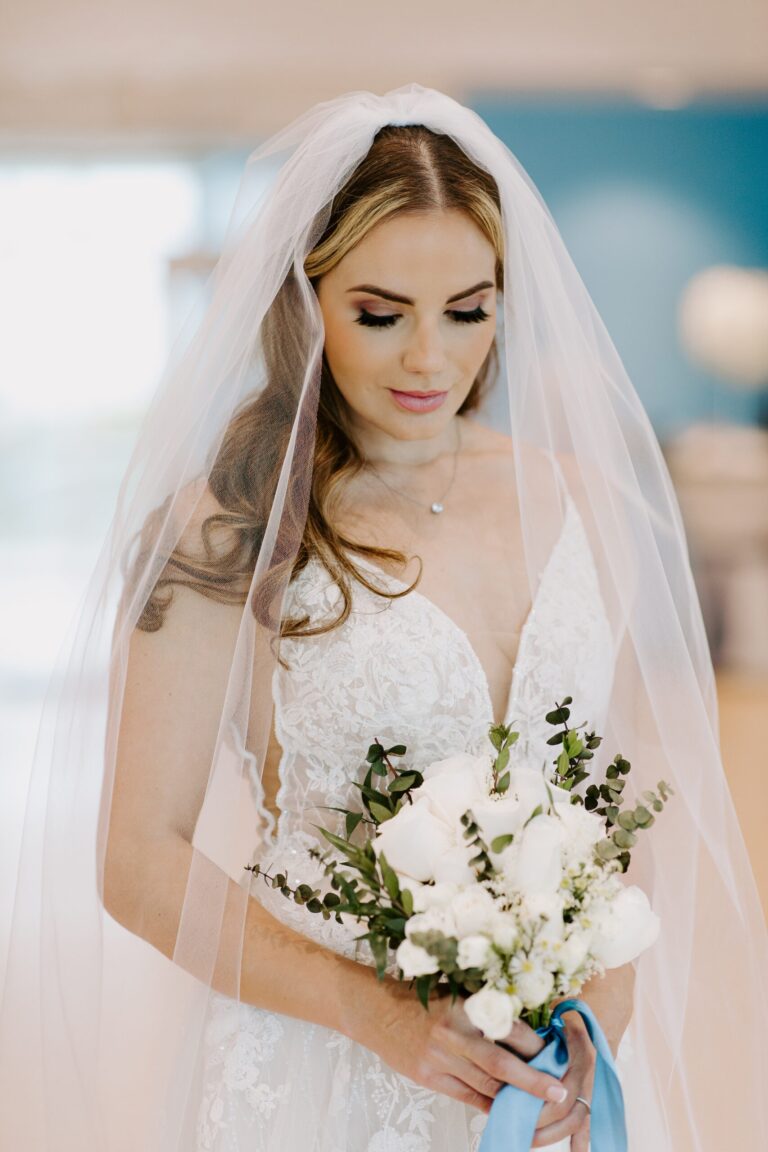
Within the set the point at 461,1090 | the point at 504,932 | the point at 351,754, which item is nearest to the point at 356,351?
the point at 351,754

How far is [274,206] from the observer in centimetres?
139

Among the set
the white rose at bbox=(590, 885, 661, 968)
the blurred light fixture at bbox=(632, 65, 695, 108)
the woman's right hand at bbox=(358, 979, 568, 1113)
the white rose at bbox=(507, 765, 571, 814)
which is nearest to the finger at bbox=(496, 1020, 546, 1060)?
the woman's right hand at bbox=(358, 979, 568, 1113)

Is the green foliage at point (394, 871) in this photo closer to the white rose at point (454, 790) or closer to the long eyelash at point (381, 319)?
the white rose at point (454, 790)

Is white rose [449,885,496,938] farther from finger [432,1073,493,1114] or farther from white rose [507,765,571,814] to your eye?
finger [432,1073,493,1114]

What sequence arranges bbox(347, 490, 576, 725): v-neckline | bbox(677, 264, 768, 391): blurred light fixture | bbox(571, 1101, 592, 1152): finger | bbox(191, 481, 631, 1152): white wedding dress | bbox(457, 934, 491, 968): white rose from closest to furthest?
bbox(457, 934, 491, 968): white rose < bbox(571, 1101, 592, 1152): finger < bbox(191, 481, 631, 1152): white wedding dress < bbox(347, 490, 576, 725): v-neckline < bbox(677, 264, 768, 391): blurred light fixture

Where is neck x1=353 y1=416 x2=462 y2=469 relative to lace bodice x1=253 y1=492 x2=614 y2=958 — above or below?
above

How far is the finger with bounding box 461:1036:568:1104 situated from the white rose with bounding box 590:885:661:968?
0.13 metres

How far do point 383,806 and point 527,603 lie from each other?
411mm

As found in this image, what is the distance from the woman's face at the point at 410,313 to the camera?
4.62 ft

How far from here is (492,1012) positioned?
1.04 m

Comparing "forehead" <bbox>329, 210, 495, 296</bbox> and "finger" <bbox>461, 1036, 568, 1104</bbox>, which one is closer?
"finger" <bbox>461, 1036, 568, 1104</bbox>

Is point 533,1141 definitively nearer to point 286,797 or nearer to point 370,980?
point 370,980

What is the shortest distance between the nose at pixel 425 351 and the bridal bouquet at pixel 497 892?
441mm

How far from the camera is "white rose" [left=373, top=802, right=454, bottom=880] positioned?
1.13 m
